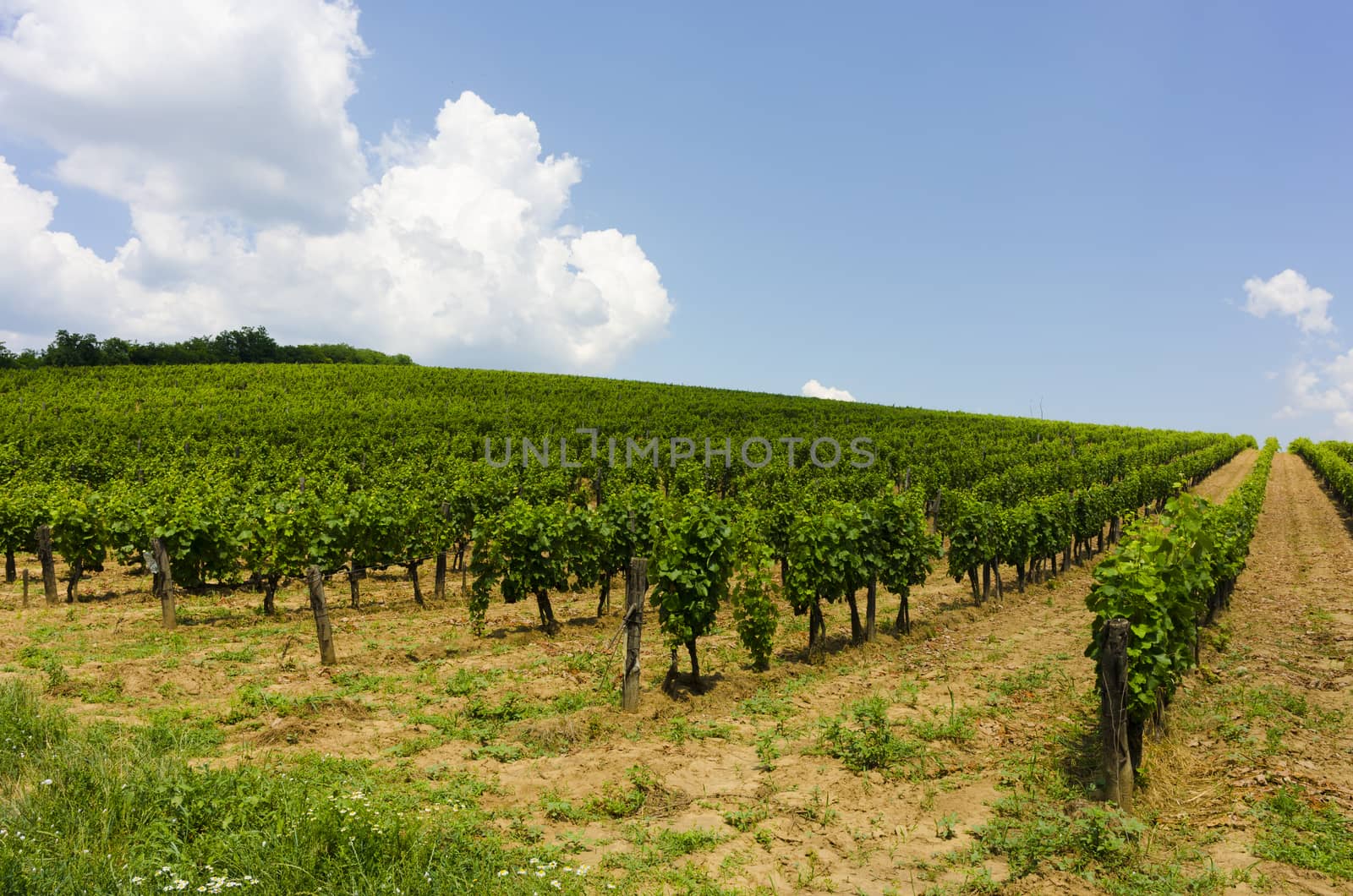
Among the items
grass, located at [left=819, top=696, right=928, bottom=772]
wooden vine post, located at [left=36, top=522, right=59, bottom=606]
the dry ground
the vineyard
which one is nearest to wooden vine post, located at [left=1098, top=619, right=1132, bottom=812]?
the vineyard

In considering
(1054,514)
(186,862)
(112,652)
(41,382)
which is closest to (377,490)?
(112,652)

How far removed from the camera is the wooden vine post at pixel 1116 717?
6895mm

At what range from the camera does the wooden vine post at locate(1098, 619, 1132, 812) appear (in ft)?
22.6

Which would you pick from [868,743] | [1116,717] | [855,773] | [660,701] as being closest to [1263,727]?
[1116,717]

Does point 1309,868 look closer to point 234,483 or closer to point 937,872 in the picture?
point 937,872

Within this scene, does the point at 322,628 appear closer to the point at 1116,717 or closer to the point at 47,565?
the point at 47,565

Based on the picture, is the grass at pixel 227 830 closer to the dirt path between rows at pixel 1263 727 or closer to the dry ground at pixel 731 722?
the dry ground at pixel 731 722

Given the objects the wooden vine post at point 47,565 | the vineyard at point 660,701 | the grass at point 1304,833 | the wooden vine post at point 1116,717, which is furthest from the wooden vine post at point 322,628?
the grass at point 1304,833

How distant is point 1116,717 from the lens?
693 centimetres

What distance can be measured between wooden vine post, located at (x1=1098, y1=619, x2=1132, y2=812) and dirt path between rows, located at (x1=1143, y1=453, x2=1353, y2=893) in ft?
1.16

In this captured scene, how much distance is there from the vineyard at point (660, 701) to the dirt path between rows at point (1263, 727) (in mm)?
52

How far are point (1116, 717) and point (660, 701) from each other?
5.63 m

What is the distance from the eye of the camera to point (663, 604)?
10430mm

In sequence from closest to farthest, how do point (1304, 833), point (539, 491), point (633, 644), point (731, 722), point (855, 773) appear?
1. point (1304, 833)
2. point (855, 773)
3. point (731, 722)
4. point (633, 644)
5. point (539, 491)
